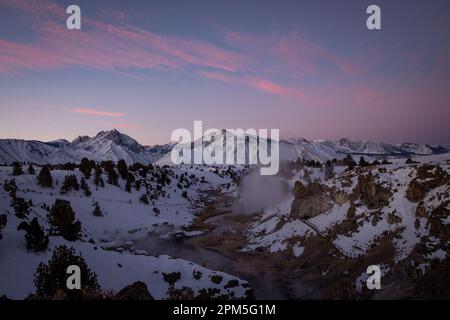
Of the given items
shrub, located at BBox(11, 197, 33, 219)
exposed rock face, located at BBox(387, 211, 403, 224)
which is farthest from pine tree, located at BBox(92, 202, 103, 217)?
exposed rock face, located at BBox(387, 211, 403, 224)

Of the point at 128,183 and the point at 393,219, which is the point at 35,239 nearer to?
the point at 393,219

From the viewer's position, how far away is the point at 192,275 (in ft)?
110

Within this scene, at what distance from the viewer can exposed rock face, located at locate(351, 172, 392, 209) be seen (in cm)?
4519

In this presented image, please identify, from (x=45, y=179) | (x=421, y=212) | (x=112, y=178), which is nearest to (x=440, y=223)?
(x=421, y=212)

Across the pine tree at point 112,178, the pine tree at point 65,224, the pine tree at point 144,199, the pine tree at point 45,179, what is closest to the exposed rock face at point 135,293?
the pine tree at point 65,224

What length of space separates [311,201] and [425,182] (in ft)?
66.7

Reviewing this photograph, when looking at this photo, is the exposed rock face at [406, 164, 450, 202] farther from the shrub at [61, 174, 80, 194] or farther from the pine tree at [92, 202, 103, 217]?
the shrub at [61, 174, 80, 194]

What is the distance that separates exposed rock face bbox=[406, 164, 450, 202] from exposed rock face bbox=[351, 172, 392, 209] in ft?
11.2

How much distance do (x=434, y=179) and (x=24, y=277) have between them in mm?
46995

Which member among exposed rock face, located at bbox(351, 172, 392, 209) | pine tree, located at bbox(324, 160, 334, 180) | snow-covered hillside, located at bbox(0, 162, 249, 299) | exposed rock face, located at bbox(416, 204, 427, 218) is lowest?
snow-covered hillside, located at bbox(0, 162, 249, 299)

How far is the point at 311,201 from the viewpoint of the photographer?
58.4 m

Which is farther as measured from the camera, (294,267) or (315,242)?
(315,242)
